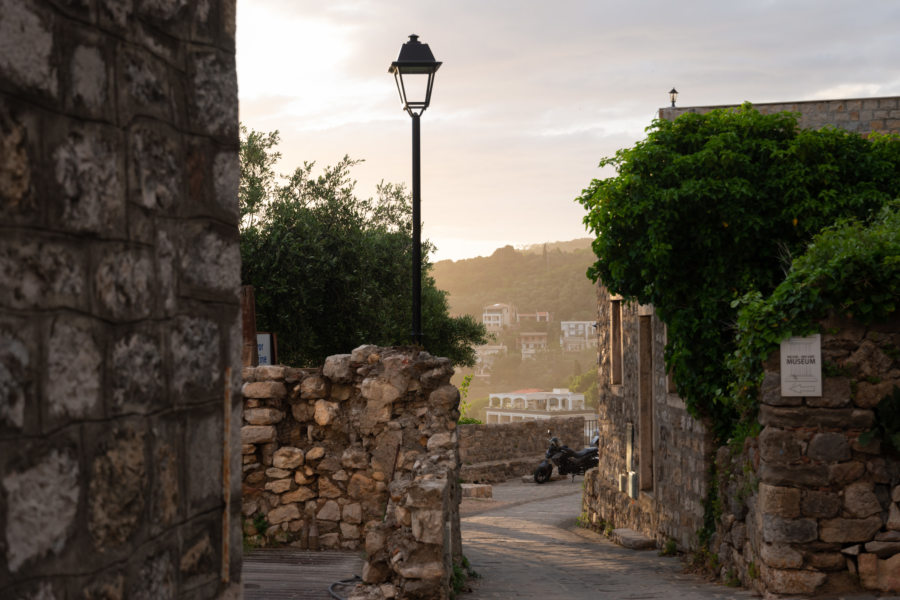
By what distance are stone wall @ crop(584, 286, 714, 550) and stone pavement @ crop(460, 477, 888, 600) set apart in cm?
51

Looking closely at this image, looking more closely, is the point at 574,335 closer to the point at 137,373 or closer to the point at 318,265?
the point at 318,265

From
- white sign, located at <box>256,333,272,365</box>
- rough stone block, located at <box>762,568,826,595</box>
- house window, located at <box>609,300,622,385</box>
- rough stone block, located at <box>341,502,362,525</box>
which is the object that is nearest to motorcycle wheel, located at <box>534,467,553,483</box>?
house window, located at <box>609,300,622,385</box>

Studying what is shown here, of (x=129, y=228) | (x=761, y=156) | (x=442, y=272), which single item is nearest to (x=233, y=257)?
(x=129, y=228)

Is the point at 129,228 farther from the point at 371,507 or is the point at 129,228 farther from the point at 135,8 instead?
the point at 371,507

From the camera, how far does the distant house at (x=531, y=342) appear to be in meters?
119

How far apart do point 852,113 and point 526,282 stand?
120 metres

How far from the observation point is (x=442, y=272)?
144m

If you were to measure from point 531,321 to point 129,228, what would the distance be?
123138mm

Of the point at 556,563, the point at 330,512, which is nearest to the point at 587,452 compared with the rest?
the point at 556,563

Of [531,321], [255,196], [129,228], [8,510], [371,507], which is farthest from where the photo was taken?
[531,321]

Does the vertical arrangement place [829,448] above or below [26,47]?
below

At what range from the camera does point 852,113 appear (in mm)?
12414

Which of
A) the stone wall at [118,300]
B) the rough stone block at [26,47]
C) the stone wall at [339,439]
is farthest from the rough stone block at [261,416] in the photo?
the rough stone block at [26,47]

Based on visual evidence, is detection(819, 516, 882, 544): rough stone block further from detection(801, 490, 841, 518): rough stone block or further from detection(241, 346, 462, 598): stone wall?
detection(241, 346, 462, 598): stone wall
